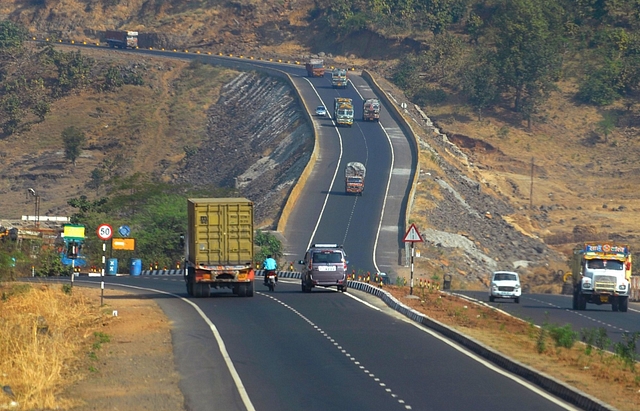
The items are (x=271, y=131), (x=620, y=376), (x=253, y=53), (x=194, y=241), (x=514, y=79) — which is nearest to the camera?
(x=620, y=376)

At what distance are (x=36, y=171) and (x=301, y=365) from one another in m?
95.1

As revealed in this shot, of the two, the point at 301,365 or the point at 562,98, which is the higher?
the point at 562,98

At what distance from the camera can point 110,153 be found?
119562 mm

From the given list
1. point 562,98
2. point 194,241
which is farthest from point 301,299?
point 562,98

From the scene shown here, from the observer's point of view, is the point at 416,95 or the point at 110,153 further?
the point at 416,95

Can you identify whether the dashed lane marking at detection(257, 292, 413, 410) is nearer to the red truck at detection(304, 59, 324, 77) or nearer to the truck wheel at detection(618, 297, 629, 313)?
the truck wheel at detection(618, 297, 629, 313)

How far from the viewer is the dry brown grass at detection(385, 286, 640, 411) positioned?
2097 centimetres

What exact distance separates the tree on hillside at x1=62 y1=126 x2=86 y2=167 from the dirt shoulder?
83.6 m

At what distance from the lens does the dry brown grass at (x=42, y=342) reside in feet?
64.9

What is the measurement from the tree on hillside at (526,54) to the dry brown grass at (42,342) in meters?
89.4

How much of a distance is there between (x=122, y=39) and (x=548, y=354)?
12672 cm

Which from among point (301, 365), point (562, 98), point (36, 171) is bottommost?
point (301, 365)

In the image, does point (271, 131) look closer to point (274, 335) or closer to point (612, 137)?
point (612, 137)

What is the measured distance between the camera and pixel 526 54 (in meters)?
123
